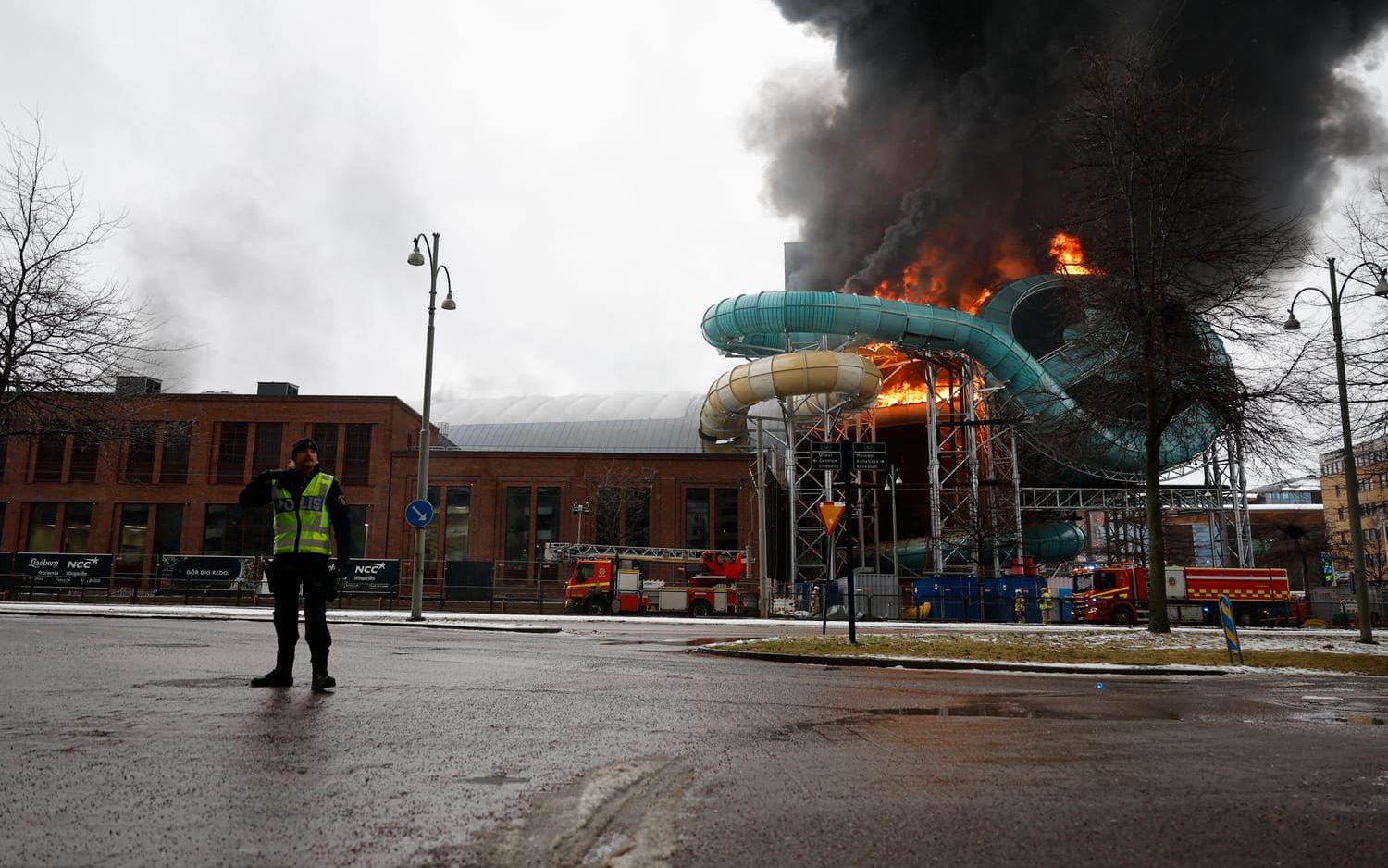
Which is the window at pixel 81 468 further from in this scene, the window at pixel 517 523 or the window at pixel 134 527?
the window at pixel 517 523

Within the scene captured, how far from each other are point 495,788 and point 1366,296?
21.3 m

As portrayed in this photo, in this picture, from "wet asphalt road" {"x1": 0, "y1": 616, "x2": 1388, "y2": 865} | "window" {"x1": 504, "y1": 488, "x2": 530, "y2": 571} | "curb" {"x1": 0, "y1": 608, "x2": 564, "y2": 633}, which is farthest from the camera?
"window" {"x1": 504, "y1": 488, "x2": 530, "y2": 571}

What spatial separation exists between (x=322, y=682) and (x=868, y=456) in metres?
12.7

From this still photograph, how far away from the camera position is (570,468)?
53.3 m

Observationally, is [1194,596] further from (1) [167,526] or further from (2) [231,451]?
(1) [167,526]

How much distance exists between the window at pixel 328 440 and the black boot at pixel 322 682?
47998mm

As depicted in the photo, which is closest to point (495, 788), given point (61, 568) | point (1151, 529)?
point (1151, 529)

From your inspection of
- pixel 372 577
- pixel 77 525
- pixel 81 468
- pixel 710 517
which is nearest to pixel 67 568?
pixel 372 577

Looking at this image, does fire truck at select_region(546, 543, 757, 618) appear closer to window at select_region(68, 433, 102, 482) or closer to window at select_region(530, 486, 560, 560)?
window at select_region(530, 486, 560, 560)

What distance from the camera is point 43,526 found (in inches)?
2041

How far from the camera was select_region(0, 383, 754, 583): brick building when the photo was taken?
51562 mm

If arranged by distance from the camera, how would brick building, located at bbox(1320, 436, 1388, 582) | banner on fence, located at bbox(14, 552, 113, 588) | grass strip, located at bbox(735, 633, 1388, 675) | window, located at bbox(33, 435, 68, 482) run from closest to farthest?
grass strip, located at bbox(735, 633, 1388, 675)
brick building, located at bbox(1320, 436, 1388, 582)
banner on fence, located at bbox(14, 552, 113, 588)
window, located at bbox(33, 435, 68, 482)

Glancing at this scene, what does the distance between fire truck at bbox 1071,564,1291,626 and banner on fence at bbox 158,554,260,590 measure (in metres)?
31.5

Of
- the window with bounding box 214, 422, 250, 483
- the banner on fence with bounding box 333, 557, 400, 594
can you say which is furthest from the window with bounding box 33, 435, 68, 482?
the banner on fence with bounding box 333, 557, 400, 594
